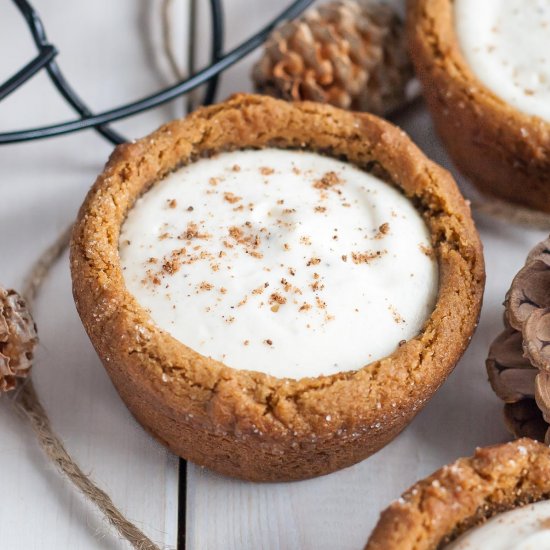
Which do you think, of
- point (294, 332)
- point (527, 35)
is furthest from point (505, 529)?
point (527, 35)

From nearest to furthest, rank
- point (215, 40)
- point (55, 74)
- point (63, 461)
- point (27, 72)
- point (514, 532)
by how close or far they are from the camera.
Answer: point (514, 532)
point (63, 461)
point (27, 72)
point (55, 74)
point (215, 40)

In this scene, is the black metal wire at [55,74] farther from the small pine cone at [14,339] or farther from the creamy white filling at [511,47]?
the creamy white filling at [511,47]

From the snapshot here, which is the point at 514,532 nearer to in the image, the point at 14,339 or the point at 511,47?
the point at 14,339

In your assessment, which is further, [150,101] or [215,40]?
[215,40]

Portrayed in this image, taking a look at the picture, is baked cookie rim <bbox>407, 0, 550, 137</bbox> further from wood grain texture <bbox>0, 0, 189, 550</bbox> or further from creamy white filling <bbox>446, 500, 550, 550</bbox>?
creamy white filling <bbox>446, 500, 550, 550</bbox>

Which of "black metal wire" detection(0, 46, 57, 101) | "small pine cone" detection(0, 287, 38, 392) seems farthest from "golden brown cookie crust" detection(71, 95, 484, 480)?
"black metal wire" detection(0, 46, 57, 101)

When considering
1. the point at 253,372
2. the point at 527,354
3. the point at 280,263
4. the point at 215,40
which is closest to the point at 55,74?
the point at 215,40
